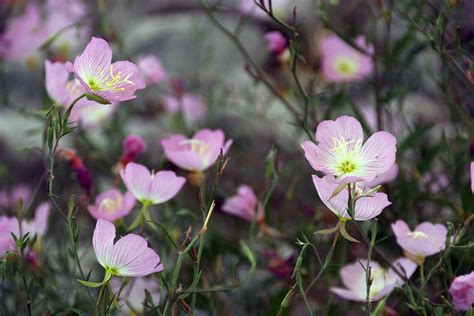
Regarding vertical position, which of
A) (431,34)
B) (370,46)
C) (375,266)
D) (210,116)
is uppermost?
(431,34)

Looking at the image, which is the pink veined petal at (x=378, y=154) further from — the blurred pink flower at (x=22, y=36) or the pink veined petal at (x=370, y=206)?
the blurred pink flower at (x=22, y=36)

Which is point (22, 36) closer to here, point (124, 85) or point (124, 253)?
point (124, 85)

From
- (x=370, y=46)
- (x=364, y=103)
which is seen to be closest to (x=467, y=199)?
(x=370, y=46)

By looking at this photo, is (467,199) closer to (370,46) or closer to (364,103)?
(370,46)

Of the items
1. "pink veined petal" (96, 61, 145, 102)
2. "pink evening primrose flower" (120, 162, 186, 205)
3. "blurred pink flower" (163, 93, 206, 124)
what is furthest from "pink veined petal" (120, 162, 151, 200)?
"blurred pink flower" (163, 93, 206, 124)

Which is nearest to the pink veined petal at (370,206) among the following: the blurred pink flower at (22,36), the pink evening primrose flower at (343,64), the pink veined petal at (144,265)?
the pink veined petal at (144,265)

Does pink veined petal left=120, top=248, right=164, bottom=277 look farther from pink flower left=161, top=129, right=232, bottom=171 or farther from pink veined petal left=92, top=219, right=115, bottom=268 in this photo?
pink flower left=161, top=129, right=232, bottom=171
